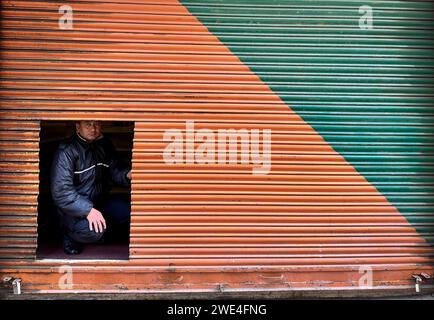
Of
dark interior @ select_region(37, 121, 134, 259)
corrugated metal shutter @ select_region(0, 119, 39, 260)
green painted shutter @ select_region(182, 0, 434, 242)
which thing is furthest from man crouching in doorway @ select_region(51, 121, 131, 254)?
green painted shutter @ select_region(182, 0, 434, 242)

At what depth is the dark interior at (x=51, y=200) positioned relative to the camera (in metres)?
4.02

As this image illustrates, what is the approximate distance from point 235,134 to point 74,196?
164 cm

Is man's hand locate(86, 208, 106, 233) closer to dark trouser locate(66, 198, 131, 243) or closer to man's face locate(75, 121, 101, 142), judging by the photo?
dark trouser locate(66, 198, 131, 243)

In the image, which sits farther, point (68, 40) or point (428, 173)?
point (428, 173)

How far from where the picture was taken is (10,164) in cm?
367

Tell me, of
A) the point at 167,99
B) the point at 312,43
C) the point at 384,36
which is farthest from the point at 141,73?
the point at 384,36

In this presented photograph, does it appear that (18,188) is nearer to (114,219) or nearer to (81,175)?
Answer: (81,175)

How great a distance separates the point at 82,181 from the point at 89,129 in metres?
0.54

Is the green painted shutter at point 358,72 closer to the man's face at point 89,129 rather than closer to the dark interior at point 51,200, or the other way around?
the man's face at point 89,129

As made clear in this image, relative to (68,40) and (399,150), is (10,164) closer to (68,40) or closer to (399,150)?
(68,40)

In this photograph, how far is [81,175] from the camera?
4.05 meters

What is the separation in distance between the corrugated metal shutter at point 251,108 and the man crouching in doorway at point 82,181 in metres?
0.28

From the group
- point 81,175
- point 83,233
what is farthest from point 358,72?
point 83,233
